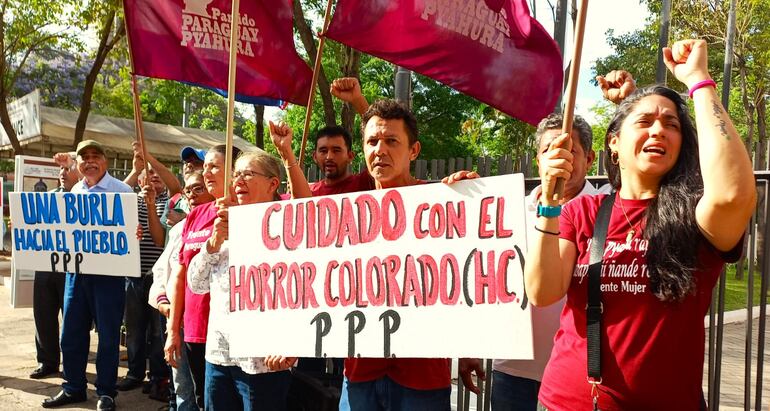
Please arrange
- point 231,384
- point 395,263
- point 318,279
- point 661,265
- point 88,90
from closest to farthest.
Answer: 1. point 661,265
2. point 395,263
3. point 318,279
4. point 231,384
5. point 88,90

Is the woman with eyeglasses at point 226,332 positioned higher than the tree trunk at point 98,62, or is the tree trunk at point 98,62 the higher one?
the tree trunk at point 98,62

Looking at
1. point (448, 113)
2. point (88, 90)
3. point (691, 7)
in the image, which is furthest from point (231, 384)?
point (448, 113)

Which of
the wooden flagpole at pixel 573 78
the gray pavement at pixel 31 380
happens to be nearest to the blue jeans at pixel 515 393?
the wooden flagpole at pixel 573 78

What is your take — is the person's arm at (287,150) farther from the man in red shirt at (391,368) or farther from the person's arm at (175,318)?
the person's arm at (175,318)

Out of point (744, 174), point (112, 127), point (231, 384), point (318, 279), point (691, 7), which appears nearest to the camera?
point (744, 174)

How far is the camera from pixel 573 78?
185 cm

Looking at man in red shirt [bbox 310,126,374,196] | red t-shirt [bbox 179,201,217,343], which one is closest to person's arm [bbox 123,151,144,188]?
man in red shirt [bbox 310,126,374,196]

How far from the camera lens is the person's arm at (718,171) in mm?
1642

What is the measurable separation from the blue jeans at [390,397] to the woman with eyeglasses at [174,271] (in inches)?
54.6

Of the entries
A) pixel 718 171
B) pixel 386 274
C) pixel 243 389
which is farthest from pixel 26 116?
pixel 718 171

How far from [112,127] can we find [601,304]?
16485 millimetres

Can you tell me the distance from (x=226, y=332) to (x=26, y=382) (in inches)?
144

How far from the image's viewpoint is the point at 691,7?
18609 millimetres

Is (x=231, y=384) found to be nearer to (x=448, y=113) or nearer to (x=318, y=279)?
(x=318, y=279)
